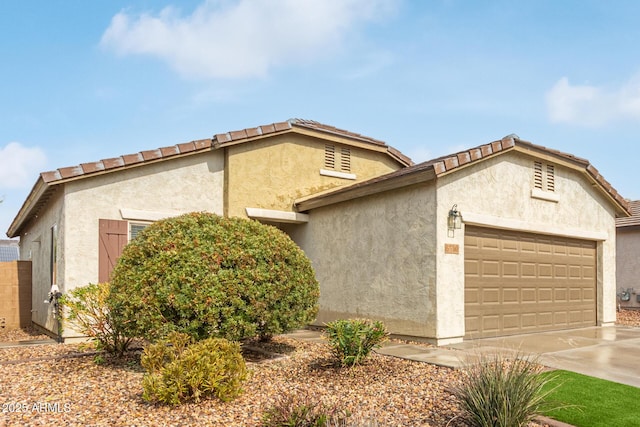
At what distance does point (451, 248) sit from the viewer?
1002 cm

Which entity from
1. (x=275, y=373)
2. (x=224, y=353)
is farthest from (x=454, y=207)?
(x=224, y=353)

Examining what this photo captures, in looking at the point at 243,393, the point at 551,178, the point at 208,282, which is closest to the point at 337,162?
the point at 551,178

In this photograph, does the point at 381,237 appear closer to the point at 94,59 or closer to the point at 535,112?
the point at 535,112

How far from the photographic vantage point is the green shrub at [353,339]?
7.33 meters

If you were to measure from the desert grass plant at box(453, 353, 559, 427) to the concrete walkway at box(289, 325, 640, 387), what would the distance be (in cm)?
94

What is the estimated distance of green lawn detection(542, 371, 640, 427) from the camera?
547 cm

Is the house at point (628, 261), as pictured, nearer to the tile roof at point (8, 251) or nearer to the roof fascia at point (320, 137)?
the roof fascia at point (320, 137)

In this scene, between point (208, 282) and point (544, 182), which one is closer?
point (208, 282)

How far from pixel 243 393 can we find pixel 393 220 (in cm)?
556

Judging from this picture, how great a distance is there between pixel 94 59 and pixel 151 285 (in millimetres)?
7169

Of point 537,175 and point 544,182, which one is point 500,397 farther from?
point 544,182

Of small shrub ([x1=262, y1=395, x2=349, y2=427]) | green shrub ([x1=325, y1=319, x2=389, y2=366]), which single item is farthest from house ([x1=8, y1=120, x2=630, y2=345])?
small shrub ([x1=262, y1=395, x2=349, y2=427])

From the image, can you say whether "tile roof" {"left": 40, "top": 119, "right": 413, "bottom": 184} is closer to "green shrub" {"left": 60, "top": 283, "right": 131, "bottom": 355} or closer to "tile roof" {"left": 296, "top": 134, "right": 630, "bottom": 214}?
"tile roof" {"left": 296, "top": 134, "right": 630, "bottom": 214}

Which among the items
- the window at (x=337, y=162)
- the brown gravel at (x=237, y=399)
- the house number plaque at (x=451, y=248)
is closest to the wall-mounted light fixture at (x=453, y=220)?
the house number plaque at (x=451, y=248)
